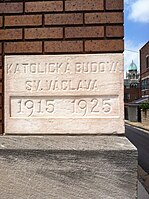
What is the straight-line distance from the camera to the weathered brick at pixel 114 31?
3.21 meters

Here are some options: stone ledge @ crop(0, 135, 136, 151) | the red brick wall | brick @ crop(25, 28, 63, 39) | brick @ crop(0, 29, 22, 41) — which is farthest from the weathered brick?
stone ledge @ crop(0, 135, 136, 151)

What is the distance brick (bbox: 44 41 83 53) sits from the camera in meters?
3.23

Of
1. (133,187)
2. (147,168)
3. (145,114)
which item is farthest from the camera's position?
(145,114)

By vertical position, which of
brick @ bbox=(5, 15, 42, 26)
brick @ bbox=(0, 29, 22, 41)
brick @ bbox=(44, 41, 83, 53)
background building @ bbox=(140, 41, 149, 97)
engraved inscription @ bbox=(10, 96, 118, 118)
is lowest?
engraved inscription @ bbox=(10, 96, 118, 118)

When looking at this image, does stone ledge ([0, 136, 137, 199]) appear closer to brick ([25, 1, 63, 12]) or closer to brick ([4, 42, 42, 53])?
brick ([4, 42, 42, 53])

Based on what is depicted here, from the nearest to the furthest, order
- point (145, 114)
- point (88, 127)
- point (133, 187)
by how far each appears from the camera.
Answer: point (133, 187) < point (88, 127) < point (145, 114)

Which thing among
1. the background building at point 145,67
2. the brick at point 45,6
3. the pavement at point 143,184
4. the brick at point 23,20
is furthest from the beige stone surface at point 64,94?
the background building at point 145,67

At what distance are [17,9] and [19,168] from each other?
1.60 metres

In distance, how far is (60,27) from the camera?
324 centimetres

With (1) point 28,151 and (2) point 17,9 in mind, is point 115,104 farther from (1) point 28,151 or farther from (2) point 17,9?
(2) point 17,9

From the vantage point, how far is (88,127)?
3.18 metres

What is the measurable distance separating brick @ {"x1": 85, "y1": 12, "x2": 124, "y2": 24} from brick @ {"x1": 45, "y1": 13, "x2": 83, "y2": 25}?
81 mm

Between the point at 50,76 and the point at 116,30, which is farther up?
the point at 116,30

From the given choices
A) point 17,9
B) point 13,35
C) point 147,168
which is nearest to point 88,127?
point 13,35
